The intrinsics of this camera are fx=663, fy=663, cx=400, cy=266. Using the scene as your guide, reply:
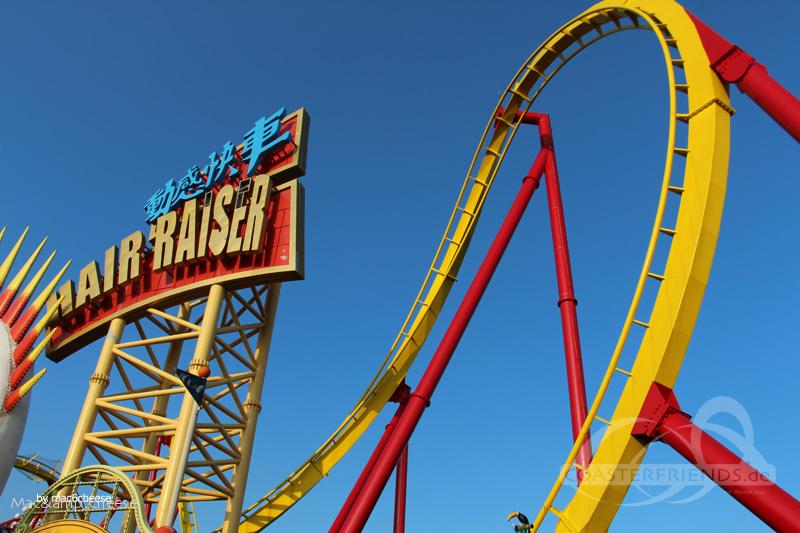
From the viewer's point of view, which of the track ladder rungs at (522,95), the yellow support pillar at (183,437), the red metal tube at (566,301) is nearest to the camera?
the yellow support pillar at (183,437)

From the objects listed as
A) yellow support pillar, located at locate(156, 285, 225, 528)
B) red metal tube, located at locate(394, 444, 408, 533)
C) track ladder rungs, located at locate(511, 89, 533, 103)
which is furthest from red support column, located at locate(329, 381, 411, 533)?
track ladder rungs, located at locate(511, 89, 533, 103)

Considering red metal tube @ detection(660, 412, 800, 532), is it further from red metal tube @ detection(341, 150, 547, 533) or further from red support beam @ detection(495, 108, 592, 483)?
red metal tube @ detection(341, 150, 547, 533)

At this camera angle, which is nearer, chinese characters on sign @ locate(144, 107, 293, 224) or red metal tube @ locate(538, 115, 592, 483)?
red metal tube @ locate(538, 115, 592, 483)

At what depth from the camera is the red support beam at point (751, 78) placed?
9.15 metres

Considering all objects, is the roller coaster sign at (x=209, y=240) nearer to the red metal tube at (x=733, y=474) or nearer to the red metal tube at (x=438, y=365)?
the red metal tube at (x=438, y=365)

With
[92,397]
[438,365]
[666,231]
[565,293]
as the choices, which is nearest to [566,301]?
[565,293]

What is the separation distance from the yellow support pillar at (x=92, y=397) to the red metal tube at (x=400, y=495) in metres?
6.96

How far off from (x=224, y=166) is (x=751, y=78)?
11.7 metres

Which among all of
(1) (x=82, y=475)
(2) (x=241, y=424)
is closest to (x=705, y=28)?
(2) (x=241, y=424)

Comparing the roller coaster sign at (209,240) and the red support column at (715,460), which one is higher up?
the roller coaster sign at (209,240)

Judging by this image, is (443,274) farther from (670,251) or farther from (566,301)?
(670,251)

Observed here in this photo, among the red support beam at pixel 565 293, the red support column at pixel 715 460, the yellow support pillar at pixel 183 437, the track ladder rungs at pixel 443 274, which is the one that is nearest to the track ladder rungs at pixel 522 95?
the red support beam at pixel 565 293

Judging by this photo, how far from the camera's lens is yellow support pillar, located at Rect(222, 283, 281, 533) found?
45.6ft

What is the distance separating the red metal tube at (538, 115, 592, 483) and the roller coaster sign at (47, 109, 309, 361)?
5990 millimetres
